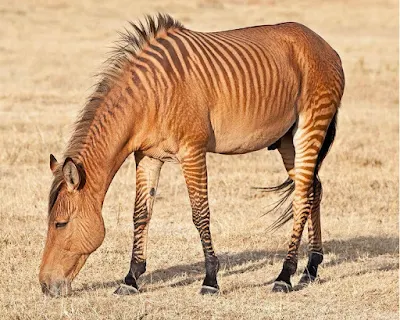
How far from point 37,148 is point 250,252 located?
514 centimetres

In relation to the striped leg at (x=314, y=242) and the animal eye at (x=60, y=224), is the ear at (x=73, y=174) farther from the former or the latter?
Result: the striped leg at (x=314, y=242)

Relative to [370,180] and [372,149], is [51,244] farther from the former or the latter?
[372,149]

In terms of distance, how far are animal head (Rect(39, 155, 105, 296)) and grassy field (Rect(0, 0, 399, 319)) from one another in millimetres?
176

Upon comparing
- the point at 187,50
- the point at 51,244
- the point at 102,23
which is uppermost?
the point at 187,50

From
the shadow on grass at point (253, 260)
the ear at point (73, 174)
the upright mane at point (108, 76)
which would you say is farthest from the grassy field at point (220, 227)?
the upright mane at point (108, 76)

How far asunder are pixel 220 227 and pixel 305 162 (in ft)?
6.18

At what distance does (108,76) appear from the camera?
721cm

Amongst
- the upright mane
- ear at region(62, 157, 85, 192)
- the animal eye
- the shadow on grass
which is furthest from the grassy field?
the upright mane

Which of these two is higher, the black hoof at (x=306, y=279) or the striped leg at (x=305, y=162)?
the striped leg at (x=305, y=162)

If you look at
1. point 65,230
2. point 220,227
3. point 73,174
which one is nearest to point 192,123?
point 73,174

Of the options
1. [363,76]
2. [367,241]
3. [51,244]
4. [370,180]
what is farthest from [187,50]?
[363,76]

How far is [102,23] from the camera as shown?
1334 inches

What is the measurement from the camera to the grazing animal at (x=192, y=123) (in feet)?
22.5

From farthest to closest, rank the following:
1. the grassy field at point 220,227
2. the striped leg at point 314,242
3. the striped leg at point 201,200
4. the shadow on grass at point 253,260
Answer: the striped leg at point 314,242 < the shadow on grass at point 253,260 < the striped leg at point 201,200 < the grassy field at point 220,227
